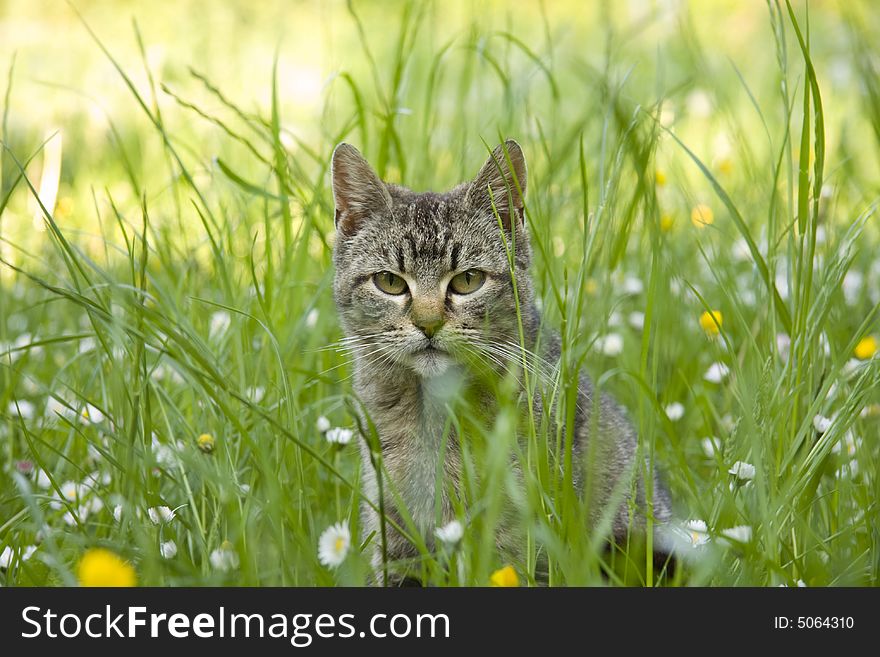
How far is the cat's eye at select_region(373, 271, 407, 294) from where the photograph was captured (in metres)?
2.86

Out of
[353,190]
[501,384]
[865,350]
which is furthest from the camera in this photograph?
[865,350]

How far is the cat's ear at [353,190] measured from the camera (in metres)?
2.93

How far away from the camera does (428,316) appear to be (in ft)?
8.70

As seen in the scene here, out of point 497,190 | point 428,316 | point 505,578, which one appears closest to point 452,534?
point 505,578

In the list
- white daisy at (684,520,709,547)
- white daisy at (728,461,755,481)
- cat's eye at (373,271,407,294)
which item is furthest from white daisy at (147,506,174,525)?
white daisy at (728,461,755,481)

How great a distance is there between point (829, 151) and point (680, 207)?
6.40 ft

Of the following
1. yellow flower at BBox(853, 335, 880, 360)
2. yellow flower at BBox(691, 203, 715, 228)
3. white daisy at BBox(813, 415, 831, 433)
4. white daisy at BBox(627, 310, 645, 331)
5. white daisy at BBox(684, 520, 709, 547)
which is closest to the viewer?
white daisy at BBox(684, 520, 709, 547)

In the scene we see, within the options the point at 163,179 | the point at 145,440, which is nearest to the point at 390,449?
the point at 145,440

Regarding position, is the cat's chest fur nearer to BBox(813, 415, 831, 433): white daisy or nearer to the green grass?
the green grass

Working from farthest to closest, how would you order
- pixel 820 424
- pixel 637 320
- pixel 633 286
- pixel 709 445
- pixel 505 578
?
1. pixel 633 286
2. pixel 637 320
3. pixel 709 445
4. pixel 820 424
5. pixel 505 578

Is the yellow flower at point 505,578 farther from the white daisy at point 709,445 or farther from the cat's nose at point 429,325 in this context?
the white daisy at point 709,445

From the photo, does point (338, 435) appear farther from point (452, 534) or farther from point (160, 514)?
point (452, 534)

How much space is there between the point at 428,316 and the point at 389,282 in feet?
0.93

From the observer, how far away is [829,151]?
20.3ft
